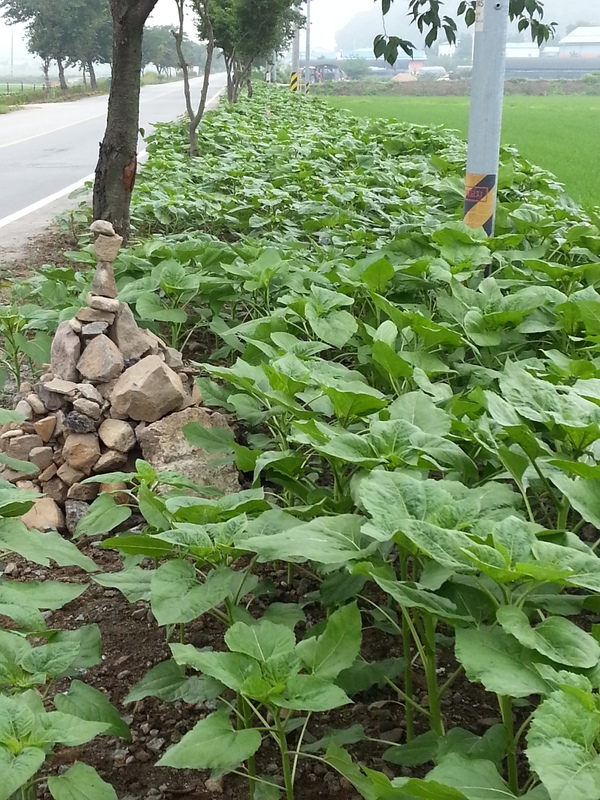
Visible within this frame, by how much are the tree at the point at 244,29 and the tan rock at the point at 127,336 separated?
15445 mm

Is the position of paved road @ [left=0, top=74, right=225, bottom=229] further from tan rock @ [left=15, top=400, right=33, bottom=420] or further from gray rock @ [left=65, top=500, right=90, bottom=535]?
gray rock @ [left=65, top=500, right=90, bottom=535]

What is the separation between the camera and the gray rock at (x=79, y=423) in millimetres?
2711

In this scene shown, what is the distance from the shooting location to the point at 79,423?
2.71 meters

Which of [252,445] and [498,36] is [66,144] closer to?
[498,36]

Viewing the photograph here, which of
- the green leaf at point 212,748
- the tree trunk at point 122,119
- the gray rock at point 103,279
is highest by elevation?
the tree trunk at point 122,119

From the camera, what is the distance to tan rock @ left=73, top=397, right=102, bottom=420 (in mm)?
2723

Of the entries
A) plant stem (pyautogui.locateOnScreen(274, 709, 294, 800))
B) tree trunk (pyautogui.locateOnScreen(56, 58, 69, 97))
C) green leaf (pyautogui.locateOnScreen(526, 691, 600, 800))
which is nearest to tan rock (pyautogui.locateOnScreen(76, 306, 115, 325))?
plant stem (pyautogui.locateOnScreen(274, 709, 294, 800))

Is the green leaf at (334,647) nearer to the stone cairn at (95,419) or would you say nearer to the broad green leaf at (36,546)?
the broad green leaf at (36,546)

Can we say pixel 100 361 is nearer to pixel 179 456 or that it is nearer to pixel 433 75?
pixel 179 456

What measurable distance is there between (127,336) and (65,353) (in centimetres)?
23

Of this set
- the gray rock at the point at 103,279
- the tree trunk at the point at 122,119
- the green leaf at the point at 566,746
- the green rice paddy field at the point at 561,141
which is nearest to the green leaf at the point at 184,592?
the green leaf at the point at 566,746

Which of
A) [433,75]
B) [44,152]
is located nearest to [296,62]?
[44,152]

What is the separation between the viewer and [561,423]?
1.53 m

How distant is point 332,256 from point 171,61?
81.1 metres
